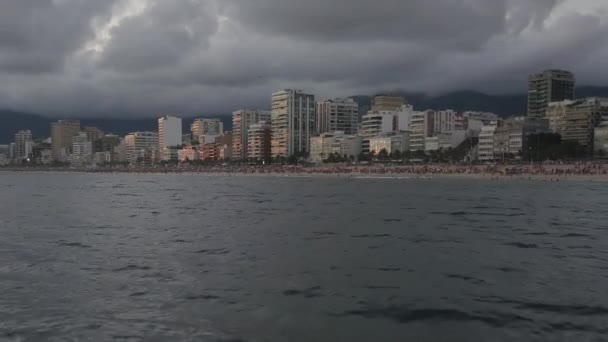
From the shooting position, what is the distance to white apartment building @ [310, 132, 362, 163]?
185875 mm

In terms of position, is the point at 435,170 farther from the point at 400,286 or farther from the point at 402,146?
the point at 400,286

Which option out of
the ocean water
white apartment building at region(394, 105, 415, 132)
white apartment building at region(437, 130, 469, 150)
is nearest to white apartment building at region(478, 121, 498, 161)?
white apartment building at region(437, 130, 469, 150)

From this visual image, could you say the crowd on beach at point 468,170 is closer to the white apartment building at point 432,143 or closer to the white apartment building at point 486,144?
the white apartment building at point 486,144

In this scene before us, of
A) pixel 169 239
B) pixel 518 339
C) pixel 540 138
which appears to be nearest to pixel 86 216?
pixel 169 239

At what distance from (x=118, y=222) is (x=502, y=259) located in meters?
18.3

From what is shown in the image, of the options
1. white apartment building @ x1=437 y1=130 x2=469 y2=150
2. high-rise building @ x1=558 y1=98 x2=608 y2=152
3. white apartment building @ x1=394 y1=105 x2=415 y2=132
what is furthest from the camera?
white apartment building @ x1=394 y1=105 x2=415 y2=132

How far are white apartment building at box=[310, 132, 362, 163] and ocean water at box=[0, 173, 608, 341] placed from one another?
16074 centimetres

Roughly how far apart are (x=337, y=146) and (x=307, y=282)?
174m

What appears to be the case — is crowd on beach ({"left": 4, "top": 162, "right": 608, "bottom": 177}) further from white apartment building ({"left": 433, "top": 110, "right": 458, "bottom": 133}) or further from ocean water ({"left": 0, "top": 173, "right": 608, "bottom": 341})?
ocean water ({"left": 0, "top": 173, "right": 608, "bottom": 341})

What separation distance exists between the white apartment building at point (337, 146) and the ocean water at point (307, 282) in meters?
161

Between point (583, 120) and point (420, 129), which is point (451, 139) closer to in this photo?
point (420, 129)

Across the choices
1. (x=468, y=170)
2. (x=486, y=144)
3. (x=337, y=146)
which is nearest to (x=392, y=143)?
(x=337, y=146)

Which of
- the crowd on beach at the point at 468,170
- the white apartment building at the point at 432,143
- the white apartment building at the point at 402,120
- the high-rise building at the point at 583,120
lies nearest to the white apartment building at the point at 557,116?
the high-rise building at the point at 583,120

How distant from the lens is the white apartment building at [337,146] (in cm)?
18588
